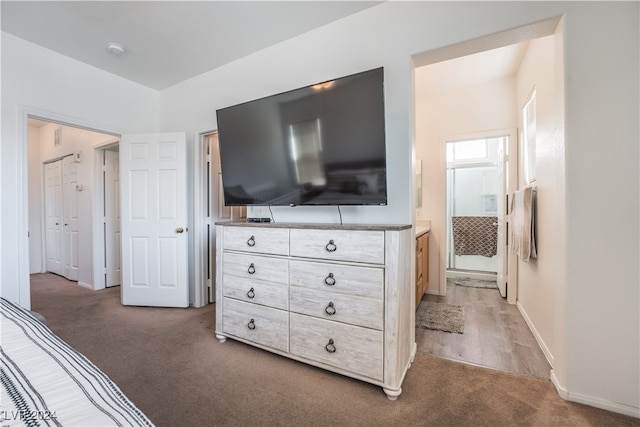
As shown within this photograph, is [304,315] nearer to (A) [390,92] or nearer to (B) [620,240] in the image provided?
(A) [390,92]

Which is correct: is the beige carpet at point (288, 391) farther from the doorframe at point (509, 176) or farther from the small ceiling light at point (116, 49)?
the small ceiling light at point (116, 49)

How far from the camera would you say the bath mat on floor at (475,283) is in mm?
3970

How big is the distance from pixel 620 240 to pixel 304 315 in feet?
5.96

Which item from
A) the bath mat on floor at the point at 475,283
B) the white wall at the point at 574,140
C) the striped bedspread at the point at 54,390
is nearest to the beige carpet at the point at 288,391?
the white wall at the point at 574,140

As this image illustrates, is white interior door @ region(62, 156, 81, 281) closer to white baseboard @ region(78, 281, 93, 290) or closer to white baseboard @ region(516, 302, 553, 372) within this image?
white baseboard @ region(78, 281, 93, 290)

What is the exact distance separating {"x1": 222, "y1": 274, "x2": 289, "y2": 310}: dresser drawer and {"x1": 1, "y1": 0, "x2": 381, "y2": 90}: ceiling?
205 cm

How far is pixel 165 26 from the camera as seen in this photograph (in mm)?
2309

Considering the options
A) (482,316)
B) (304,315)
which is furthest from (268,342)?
(482,316)

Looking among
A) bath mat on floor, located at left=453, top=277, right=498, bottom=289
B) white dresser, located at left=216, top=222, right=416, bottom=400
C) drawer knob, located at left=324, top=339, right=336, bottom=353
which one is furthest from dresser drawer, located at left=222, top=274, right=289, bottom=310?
bath mat on floor, located at left=453, top=277, right=498, bottom=289

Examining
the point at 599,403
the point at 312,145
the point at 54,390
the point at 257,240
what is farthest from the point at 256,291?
the point at 599,403

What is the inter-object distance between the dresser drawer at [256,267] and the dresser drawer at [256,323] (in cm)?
22

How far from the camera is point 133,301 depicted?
3.20 meters

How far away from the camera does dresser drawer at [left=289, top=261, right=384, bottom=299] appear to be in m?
1.65

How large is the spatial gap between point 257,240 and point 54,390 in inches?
57.7
